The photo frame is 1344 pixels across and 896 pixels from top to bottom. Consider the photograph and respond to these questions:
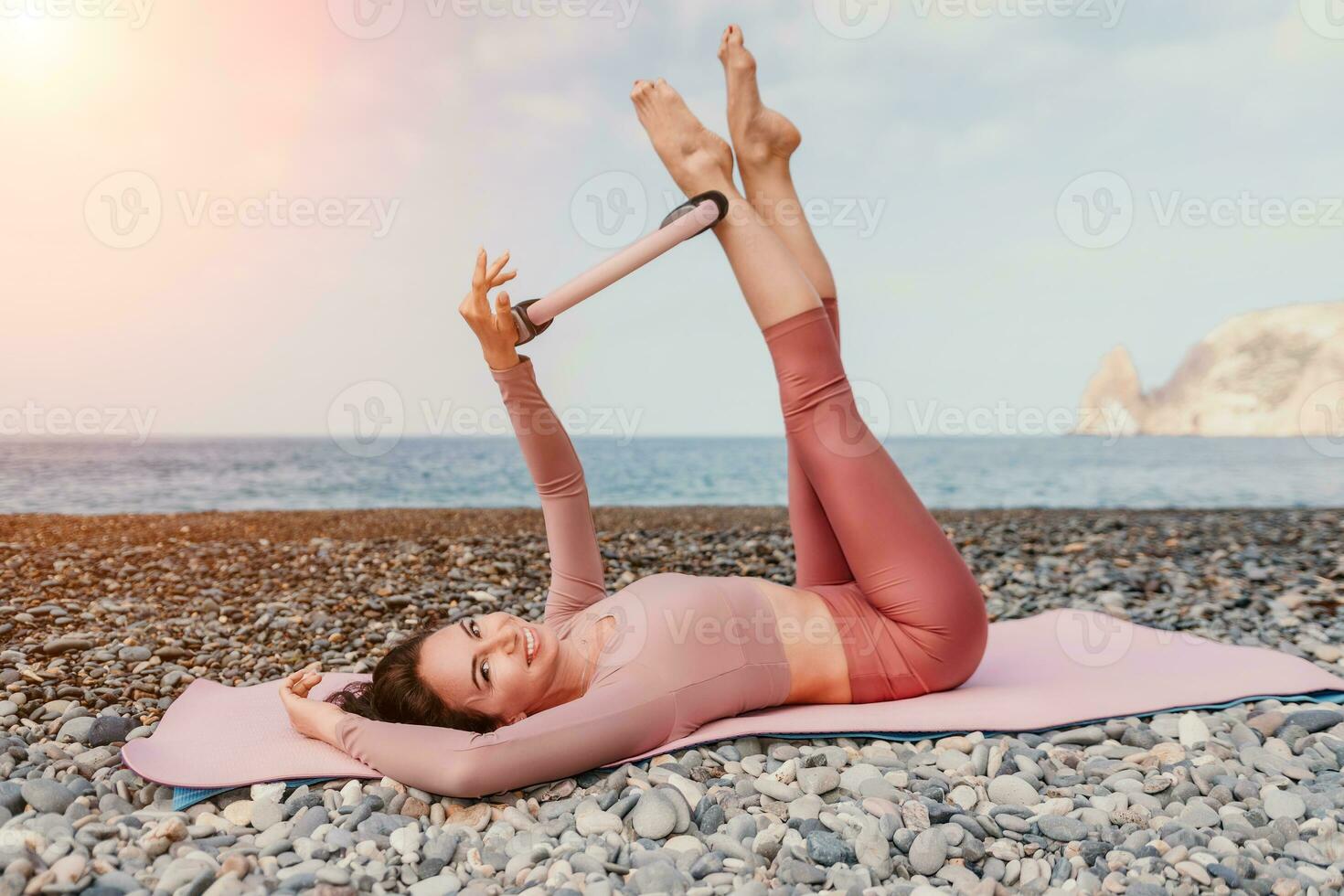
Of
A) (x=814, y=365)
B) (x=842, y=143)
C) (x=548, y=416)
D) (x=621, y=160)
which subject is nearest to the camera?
(x=814, y=365)

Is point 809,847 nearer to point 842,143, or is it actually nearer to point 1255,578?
point 1255,578

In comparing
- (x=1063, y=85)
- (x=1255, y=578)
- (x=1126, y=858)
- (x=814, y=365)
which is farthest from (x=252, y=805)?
(x=1063, y=85)

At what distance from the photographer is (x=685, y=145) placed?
9.64 feet

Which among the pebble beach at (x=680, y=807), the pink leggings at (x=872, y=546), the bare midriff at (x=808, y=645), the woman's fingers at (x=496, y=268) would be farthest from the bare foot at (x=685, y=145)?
the pebble beach at (x=680, y=807)

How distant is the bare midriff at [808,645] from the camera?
2.95 meters

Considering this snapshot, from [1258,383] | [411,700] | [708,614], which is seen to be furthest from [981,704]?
[1258,383]

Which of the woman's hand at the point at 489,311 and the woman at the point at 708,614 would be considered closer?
the woman at the point at 708,614

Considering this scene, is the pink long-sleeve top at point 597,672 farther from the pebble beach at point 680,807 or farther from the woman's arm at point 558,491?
the pebble beach at point 680,807

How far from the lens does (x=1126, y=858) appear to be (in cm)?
205

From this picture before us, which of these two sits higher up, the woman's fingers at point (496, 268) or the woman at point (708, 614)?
the woman's fingers at point (496, 268)

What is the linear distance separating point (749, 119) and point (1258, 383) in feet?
157

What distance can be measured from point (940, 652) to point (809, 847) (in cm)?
109
